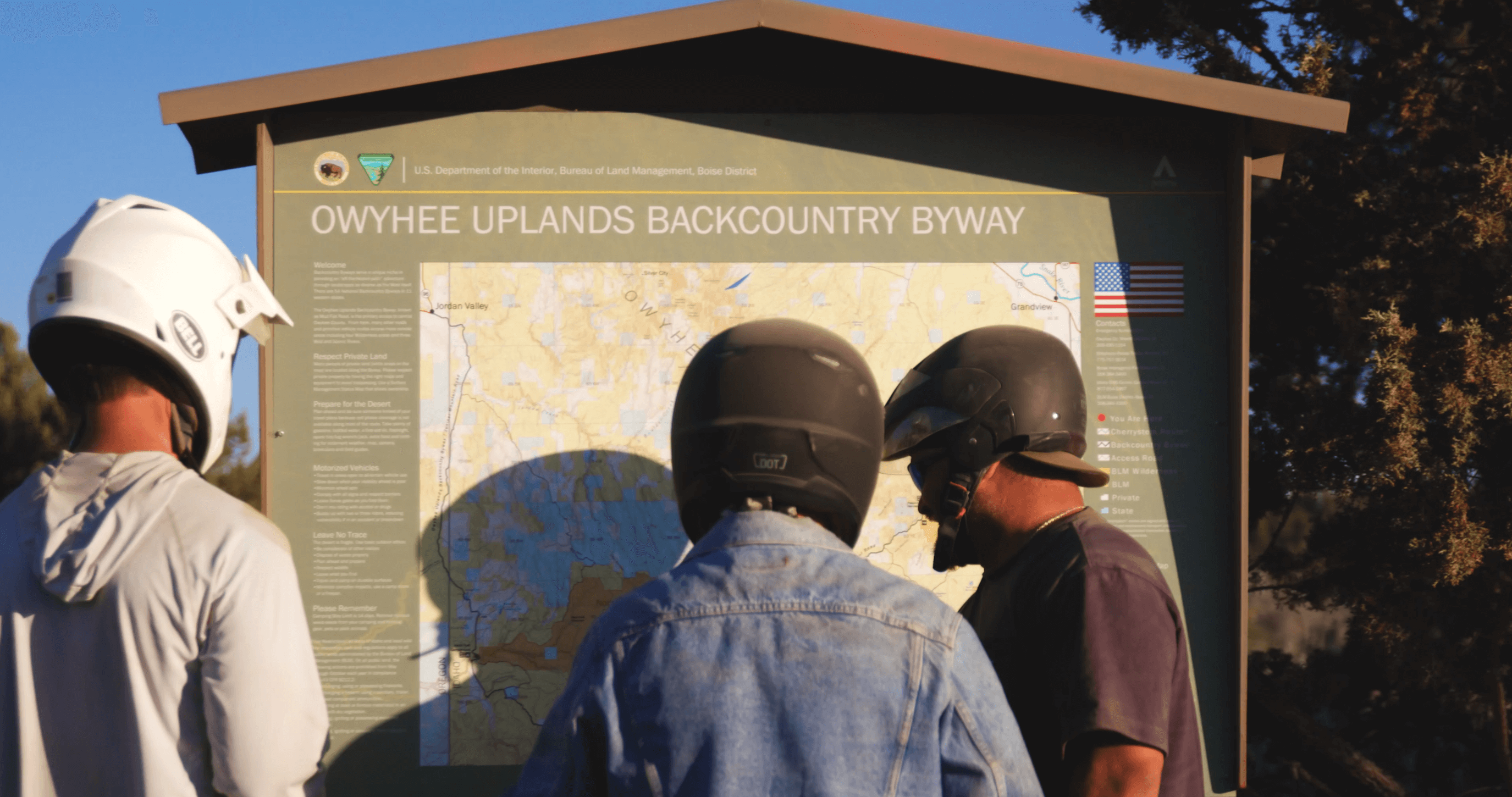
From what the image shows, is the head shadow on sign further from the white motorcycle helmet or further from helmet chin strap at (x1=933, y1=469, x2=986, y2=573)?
the white motorcycle helmet

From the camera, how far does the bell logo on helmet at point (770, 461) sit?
1716mm

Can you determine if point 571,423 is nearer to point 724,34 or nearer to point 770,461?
point 724,34

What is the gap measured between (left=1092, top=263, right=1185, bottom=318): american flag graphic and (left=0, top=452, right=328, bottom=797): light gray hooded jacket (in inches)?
116

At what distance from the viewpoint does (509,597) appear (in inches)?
147

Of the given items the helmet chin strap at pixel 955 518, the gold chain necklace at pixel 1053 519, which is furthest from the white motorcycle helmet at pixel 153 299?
the gold chain necklace at pixel 1053 519

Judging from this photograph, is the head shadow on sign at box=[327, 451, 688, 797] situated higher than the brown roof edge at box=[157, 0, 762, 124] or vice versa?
the brown roof edge at box=[157, 0, 762, 124]

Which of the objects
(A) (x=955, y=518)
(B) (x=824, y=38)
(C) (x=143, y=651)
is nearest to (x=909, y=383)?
(A) (x=955, y=518)

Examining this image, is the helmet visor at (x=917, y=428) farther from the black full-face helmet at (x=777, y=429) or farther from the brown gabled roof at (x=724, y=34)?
the brown gabled roof at (x=724, y=34)

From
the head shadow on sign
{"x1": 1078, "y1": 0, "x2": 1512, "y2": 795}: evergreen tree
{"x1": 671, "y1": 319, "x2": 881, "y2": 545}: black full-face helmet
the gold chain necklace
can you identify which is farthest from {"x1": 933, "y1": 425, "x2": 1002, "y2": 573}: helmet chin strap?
{"x1": 1078, "y1": 0, "x2": 1512, "y2": 795}: evergreen tree

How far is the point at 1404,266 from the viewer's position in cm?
754

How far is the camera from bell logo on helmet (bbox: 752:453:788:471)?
1716 millimetres

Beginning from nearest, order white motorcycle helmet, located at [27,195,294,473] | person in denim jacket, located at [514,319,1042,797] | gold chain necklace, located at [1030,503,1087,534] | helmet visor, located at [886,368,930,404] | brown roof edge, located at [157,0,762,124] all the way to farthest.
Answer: person in denim jacket, located at [514,319,1042,797] < white motorcycle helmet, located at [27,195,294,473] < gold chain necklace, located at [1030,503,1087,534] < helmet visor, located at [886,368,930,404] < brown roof edge, located at [157,0,762,124]

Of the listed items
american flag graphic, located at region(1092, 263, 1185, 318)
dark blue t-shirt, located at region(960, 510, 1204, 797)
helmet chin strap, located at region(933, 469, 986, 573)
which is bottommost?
dark blue t-shirt, located at region(960, 510, 1204, 797)

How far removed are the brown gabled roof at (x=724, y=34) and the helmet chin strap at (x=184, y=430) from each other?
1.85 meters
